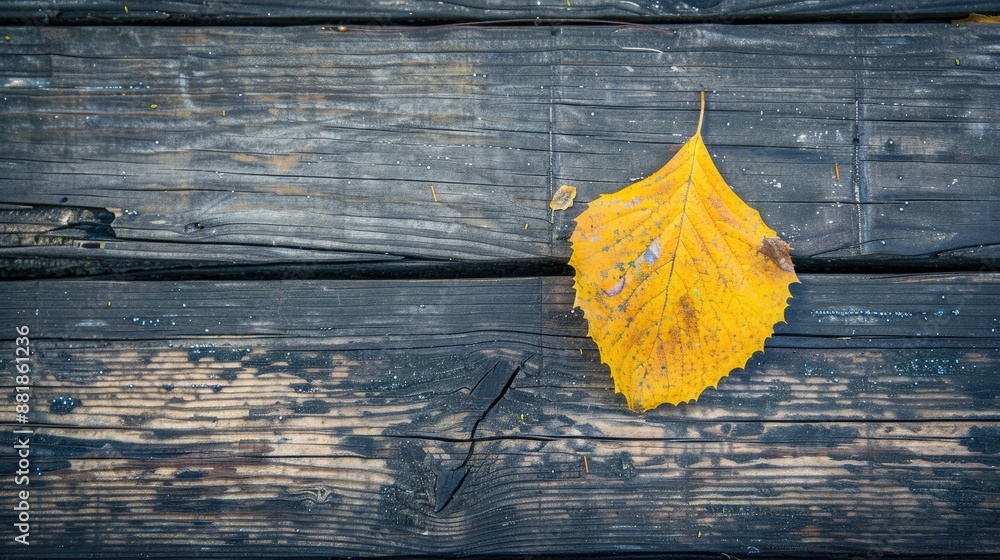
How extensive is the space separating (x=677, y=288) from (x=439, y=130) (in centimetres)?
73

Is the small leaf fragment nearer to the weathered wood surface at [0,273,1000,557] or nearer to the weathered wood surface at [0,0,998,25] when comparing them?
the weathered wood surface at [0,273,1000,557]

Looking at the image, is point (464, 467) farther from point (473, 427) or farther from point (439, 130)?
point (439, 130)

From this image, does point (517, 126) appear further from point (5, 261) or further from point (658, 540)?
point (5, 261)

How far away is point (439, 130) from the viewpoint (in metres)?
1.63

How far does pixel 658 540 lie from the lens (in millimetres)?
1627

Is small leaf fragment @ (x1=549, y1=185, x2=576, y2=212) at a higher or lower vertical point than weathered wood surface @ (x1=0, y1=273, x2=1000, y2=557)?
higher

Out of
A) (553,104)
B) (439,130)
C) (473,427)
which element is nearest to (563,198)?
(553,104)

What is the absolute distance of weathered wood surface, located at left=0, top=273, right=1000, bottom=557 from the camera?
1610 mm

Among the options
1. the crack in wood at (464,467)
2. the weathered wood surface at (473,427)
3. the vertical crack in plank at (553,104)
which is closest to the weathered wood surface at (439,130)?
the vertical crack in plank at (553,104)

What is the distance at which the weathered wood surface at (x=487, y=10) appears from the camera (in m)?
1.62

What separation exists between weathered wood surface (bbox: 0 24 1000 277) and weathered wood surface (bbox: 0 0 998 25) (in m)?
0.04

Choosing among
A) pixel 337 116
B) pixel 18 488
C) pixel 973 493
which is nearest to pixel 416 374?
pixel 337 116

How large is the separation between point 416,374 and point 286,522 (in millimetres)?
519

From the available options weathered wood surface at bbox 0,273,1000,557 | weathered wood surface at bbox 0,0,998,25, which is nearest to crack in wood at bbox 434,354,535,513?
weathered wood surface at bbox 0,273,1000,557
